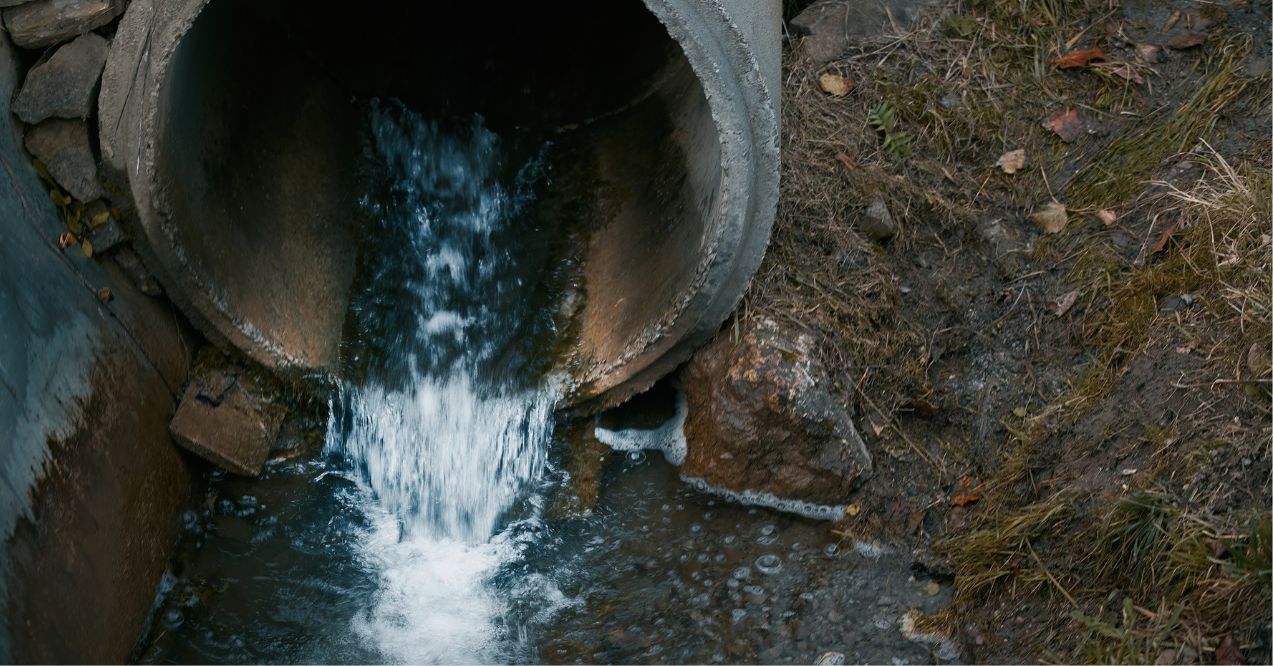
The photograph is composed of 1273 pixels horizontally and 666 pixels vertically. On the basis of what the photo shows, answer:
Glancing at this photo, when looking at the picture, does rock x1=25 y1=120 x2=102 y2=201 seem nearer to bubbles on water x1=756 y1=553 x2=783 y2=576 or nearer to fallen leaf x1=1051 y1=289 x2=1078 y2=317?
A: bubbles on water x1=756 y1=553 x2=783 y2=576

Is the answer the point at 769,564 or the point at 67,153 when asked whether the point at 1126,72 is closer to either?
the point at 769,564

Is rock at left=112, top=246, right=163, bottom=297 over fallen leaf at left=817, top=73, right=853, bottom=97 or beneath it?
over

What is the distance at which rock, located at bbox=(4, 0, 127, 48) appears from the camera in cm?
386

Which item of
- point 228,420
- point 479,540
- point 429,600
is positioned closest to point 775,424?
point 479,540

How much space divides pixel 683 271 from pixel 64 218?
2019 mm

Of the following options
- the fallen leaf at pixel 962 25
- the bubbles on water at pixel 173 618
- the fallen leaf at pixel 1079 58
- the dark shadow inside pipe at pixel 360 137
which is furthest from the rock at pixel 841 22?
the bubbles on water at pixel 173 618

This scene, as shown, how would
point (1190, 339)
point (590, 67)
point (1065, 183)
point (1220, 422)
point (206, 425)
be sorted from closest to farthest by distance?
point (1220, 422), point (1190, 339), point (206, 425), point (1065, 183), point (590, 67)

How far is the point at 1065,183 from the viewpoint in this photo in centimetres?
459

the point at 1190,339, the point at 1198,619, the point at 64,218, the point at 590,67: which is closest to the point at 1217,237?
the point at 1190,339

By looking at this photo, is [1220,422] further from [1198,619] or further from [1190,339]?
[1198,619]

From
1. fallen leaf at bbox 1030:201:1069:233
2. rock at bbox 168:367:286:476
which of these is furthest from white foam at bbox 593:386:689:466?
fallen leaf at bbox 1030:201:1069:233

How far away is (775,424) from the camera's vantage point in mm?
4086

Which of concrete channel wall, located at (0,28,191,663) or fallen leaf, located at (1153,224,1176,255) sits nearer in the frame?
concrete channel wall, located at (0,28,191,663)

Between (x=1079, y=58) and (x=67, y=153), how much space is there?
3.74 metres
